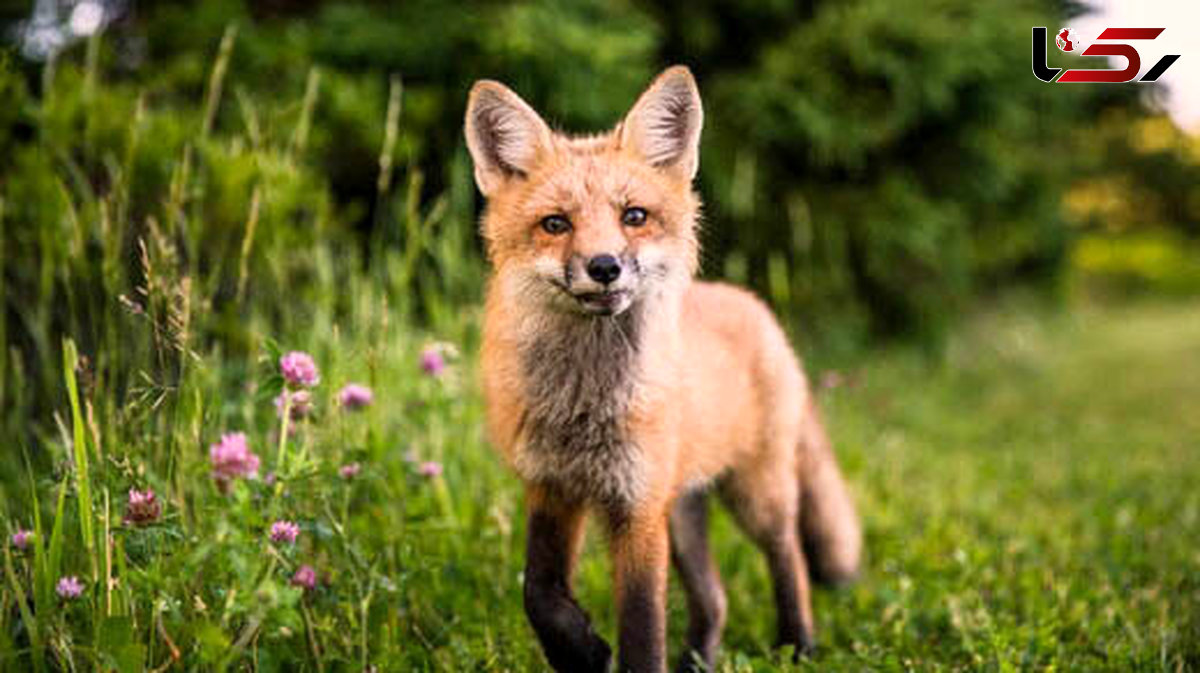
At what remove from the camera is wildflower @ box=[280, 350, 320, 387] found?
8.50 ft

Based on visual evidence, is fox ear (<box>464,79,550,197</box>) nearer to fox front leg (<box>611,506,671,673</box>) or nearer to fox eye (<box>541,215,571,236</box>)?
fox eye (<box>541,215,571,236</box>)

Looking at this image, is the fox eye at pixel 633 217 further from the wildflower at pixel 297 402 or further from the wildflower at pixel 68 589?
the wildflower at pixel 68 589

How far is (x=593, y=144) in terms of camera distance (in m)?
2.95

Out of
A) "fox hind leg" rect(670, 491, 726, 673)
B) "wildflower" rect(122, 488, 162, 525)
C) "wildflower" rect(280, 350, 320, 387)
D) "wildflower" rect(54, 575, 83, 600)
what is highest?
"wildflower" rect(280, 350, 320, 387)


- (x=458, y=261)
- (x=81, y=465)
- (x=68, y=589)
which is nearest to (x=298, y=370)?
(x=81, y=465)

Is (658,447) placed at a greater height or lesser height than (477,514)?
greater

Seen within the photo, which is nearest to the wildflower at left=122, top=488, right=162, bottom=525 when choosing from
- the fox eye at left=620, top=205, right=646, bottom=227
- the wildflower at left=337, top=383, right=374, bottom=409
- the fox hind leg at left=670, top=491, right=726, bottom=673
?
the wildflower at left=337, top=383, right=374, bottom=409

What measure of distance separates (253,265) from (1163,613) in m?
4.03

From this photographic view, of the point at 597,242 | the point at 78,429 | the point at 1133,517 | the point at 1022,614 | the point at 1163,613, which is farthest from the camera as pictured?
the point at 1133,517

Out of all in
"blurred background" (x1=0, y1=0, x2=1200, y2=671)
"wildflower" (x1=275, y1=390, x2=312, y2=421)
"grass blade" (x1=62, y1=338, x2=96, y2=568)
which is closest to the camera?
"grass blade" (x1=62, y1=338, x2=96, y2=568)

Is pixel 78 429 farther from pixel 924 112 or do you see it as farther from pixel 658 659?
pixel 924 112

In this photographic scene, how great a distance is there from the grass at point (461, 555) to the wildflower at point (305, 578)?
4 cm

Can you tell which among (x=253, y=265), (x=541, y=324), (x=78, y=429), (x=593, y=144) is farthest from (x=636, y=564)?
(x=253, y=265)

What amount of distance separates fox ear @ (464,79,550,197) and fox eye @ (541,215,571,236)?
0.91ft
